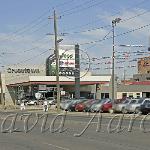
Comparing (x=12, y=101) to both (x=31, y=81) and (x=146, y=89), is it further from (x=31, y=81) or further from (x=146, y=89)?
(x=146, y=89)

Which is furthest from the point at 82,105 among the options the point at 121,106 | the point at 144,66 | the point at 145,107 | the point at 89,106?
the point at 144,66

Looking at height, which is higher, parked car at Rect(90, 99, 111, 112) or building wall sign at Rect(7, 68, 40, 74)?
→ building wall sign at Rect(7, 68, 40, 74)

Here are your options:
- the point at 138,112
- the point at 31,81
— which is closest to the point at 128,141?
the point at 138,112

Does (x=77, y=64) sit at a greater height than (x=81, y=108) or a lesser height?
greater

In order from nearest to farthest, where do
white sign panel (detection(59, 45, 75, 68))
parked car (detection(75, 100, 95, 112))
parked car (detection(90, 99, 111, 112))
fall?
parked car (detection(90, 99, 111, 112))
parked car (detection(75, 100, 95, 112))
white sign panel (detection(59, 45, 75, 68))

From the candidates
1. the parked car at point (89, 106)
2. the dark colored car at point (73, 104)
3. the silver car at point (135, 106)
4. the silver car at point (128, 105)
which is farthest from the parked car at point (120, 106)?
the dark colored car at point (73, 104)

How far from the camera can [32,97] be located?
10625 cm

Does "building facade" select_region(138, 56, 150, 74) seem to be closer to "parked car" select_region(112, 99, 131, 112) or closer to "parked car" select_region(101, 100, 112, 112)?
"parked car" select_region(101, 100, 112, 112)

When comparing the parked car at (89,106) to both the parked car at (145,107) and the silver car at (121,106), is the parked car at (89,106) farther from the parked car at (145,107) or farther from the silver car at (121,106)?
the parked car at (145,107)

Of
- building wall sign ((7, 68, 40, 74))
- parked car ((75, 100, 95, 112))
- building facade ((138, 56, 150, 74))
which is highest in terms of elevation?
building facade ((138, 56, 150, 74))

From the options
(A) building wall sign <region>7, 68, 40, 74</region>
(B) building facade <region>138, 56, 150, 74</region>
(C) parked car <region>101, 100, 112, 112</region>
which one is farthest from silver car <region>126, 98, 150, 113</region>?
(B) building facade <region>138, 56, 150, 74</region>

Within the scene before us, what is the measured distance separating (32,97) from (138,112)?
62147 mm

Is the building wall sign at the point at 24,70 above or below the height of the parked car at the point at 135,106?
above

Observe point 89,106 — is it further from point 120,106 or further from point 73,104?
point 120,106
